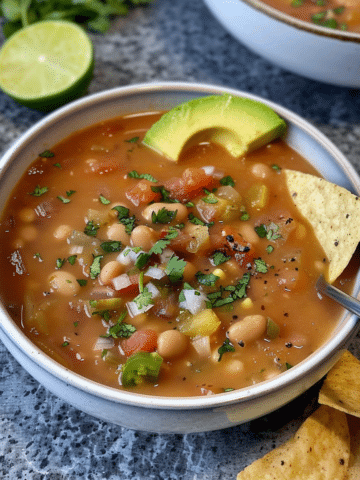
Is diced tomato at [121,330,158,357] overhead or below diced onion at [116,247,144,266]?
below

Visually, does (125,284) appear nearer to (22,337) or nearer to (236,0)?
(22,337)

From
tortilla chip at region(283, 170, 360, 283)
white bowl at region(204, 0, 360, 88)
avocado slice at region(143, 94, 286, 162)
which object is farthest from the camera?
white bowl at region(204, 0, 360, 88)

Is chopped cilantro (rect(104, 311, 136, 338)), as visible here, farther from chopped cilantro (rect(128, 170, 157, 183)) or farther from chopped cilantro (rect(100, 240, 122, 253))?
chopped cilantro (rect(128, 170, 157, 183))

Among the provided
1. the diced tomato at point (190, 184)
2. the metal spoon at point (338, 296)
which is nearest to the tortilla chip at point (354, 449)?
the metal spoon at point (338, 296)

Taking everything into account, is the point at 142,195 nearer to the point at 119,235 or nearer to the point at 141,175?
the point at 141,175

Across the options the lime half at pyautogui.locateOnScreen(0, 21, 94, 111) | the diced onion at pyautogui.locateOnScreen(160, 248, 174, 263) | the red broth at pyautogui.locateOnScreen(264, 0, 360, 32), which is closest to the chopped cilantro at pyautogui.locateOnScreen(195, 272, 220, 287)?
the diced onion at pyautogui.locateOnScreen(160, 248, 174, 263)

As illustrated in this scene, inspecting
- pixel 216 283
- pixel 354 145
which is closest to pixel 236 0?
pixel 354 145

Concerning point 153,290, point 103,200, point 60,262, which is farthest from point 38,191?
point 153,290

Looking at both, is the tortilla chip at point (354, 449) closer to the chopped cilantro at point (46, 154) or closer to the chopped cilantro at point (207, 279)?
the chopped cilantro at point (207, 279)
